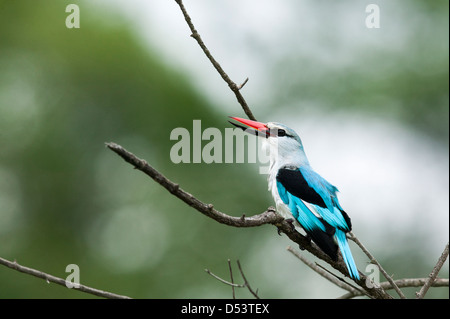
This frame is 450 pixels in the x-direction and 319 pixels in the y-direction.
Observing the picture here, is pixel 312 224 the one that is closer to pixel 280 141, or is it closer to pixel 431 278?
pixel 431 278

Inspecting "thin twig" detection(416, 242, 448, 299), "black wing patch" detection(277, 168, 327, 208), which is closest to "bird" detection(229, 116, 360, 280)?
"black wing patch" detection(277, 168, 327, 208)

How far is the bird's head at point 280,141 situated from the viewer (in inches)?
119

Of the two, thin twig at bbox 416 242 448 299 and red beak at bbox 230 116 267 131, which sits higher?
red beak at bbox 230 116 267 131

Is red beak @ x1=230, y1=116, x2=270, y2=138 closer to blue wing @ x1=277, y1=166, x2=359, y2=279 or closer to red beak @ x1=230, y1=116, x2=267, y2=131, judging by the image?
red beak @ x1=230, y1=116, x2=267, y2=131

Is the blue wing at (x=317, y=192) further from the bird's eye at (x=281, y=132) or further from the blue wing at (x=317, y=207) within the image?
the bird's eye at (x=281, y=132)

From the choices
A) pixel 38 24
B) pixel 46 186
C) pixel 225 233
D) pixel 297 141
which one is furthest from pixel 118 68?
pixel 297 141

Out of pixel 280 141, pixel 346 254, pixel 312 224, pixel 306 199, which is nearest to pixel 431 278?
pixel 346 254

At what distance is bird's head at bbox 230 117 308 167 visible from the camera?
9.89 feet

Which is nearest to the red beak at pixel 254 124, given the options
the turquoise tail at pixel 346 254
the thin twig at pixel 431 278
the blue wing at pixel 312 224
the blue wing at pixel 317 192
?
the blue wing at pixel 317 192

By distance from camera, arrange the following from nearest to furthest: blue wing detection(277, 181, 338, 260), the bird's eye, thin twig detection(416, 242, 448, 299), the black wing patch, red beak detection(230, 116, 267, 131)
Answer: thin twig detection(416, 242, 448, 299)
blue wing detection(277, 181, 338, 260)
the black wing patch
red beak detection(230, 116, 267, 131)
the bird's eye

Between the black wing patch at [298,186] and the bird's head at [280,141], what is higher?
the bird's head at [280,141]

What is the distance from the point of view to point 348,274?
242 centimetres

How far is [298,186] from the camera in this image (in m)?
2.71
